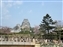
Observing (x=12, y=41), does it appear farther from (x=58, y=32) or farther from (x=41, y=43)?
(x=58, y=32)

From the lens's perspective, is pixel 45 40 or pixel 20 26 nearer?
pixel 45 40

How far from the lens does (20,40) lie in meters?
3.91

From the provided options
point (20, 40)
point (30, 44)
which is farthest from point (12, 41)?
point (30, 44)

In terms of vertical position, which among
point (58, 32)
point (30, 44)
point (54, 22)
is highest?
point (54, 22)

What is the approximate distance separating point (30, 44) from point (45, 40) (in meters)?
0.39

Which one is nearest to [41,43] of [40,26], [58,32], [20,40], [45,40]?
[45,40]

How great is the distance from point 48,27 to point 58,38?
756 millimetres

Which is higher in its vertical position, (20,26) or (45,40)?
(20,26)

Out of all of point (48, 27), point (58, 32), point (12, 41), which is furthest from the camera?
point (48, 27)

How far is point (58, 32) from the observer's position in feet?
15.4

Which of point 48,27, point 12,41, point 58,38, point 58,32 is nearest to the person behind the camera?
point 12,41

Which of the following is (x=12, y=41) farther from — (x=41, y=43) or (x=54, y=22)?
(x=54, y=22)

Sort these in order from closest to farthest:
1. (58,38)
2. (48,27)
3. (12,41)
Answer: (12,41)
(58,38)
(48,27)

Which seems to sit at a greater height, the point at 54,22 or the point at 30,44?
the point at 54,22
